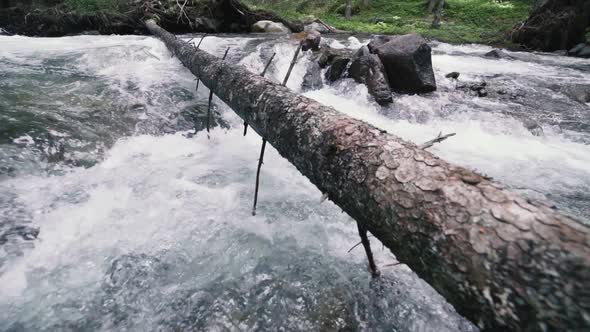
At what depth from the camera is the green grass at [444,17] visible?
1970 centimetres

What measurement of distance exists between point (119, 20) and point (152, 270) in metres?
14.4

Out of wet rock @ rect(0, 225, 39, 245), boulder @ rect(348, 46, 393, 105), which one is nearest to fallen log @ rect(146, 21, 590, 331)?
wet rock @ rect(0, 225, 39, 245)

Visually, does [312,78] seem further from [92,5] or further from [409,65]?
[92,5]

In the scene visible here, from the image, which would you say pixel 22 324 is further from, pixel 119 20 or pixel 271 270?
pixel 119 20

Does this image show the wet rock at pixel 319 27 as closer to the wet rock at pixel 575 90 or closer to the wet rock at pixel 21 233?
the wet rock at pixel 575 90

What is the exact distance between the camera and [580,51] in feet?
43.9

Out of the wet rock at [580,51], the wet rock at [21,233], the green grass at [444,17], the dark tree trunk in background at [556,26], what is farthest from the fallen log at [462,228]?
the green grass at [444,17]

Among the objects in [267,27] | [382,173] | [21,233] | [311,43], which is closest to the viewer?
[382,173]

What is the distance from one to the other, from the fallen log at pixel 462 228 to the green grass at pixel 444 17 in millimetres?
18594

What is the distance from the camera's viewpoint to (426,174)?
5.25 feet

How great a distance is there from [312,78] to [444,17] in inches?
835

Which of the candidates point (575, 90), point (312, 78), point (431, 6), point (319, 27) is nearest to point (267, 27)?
point (319, 27)

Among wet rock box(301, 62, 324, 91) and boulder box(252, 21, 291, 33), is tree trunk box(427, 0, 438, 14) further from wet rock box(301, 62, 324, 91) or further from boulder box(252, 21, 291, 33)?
wet rock box(301, 62, 324, 91)

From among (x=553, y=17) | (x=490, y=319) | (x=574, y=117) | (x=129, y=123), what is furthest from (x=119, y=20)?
(x=553, y=17)
